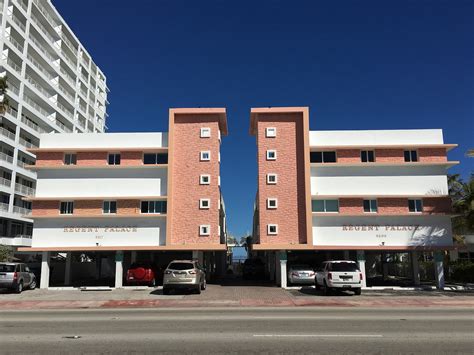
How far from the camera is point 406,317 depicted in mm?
14570

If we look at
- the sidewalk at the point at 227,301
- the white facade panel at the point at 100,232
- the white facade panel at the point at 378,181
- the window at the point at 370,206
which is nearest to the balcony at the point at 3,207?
the white facade panel at the point at 100,232

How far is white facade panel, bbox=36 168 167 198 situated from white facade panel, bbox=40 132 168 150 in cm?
188

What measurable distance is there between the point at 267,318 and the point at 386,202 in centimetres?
1986

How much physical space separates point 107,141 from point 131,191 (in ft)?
14.0

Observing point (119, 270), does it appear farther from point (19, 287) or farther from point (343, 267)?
point (343, 267)

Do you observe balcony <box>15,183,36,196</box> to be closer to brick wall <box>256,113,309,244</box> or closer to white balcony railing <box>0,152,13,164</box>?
white balcony railing <box>0,152,13,164</box>

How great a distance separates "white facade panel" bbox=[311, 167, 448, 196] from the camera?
31703 mm

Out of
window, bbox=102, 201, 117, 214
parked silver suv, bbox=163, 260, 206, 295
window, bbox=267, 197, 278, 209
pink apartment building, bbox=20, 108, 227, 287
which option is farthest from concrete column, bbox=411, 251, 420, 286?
window, bbox=102, 201, 117, 214

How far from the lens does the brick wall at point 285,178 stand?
31.3 meters

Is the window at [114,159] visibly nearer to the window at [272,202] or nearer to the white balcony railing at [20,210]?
the window at [272,202]

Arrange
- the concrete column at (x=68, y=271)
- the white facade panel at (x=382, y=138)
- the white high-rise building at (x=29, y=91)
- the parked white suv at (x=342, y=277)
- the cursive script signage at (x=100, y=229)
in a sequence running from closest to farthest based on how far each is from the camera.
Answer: the parked white suv at (x=342, y=277) < the cursive script signage at (x=100, y=229) < the white facade panel at (x=382, y=138) < the concrete column at (x=68, y=271) < the white high-rise building at (x=29, y=91)

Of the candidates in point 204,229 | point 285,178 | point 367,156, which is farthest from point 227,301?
point 367,156

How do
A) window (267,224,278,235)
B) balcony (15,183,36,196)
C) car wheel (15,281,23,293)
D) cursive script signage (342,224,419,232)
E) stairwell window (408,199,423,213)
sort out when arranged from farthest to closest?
1. balcony (15,183,36,196)
2. stairwell window (408,199,423,213)
3. window (267,224,278,235)
4. cursive script signage (342,224,419,232)
5. car wheel (15,281,23,293)

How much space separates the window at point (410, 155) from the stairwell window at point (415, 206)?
9.66ft
